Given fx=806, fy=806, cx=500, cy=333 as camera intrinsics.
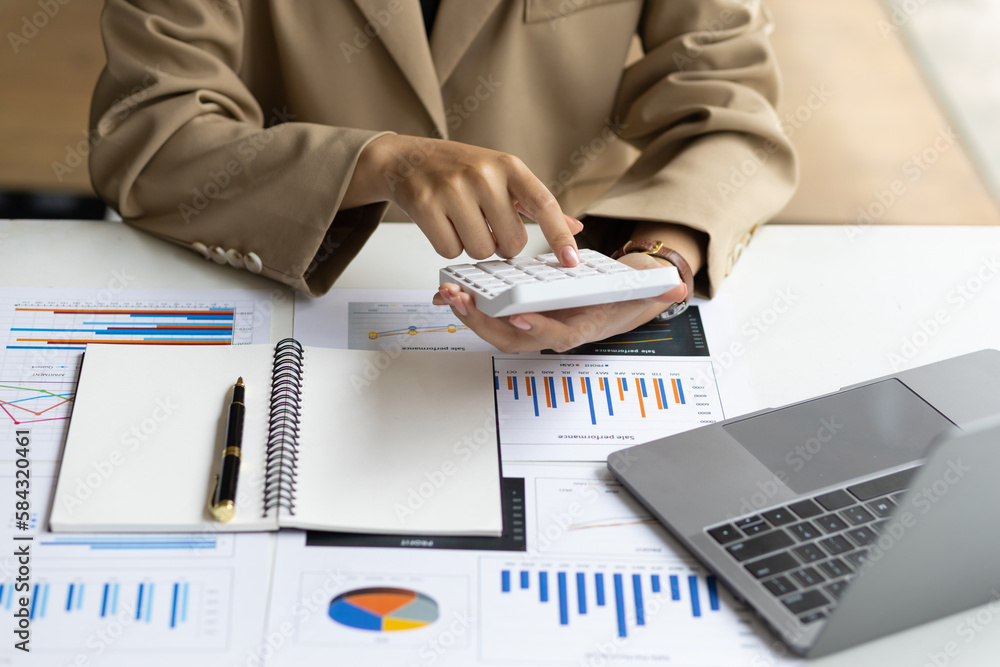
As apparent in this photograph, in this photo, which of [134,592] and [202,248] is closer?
[134,592]

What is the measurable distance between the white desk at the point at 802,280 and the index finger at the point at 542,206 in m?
0.17

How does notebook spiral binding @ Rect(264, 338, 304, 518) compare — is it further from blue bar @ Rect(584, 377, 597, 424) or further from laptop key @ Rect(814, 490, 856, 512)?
laptop key @ Rect(814, 490, 856, 512)

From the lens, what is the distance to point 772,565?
0.54 m

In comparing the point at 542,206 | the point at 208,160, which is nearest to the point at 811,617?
the point at 542,206

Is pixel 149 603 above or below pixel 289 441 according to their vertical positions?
below

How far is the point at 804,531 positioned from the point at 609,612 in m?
0.15

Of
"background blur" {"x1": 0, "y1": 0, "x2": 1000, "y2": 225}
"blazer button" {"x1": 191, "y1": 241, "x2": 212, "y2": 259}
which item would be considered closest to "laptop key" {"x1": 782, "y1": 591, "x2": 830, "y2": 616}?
"blazer button" {"x1": 191, "y1": 241, "x2": 212, "y2": 259}

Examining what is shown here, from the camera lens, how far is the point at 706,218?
32.3 inches

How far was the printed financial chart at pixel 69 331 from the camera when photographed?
649mm

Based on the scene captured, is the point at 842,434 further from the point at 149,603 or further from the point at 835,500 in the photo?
the point at 149,603

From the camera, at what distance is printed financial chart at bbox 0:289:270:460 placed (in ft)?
2.13

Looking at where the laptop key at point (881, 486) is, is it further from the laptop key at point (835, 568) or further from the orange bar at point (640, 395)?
the orange bar at point (640, 395)

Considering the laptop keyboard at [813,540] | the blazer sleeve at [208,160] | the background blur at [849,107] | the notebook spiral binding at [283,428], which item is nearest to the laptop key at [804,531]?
the laptop keyboard at [813,540]

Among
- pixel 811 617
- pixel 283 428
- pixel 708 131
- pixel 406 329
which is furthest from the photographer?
pixel 708 131
